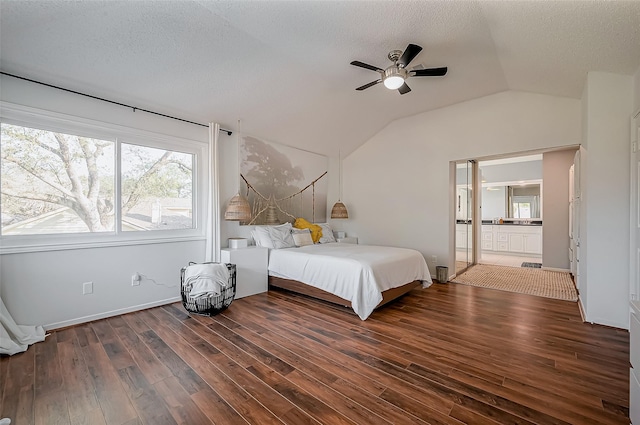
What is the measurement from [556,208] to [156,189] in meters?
7.30

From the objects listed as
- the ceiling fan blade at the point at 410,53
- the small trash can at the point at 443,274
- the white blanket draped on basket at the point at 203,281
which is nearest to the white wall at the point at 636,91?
the ceiling fan blade at the point at 410,53

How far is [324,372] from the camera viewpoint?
215 cm

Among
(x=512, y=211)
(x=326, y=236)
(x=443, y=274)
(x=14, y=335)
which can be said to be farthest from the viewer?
(x=512, y=211)

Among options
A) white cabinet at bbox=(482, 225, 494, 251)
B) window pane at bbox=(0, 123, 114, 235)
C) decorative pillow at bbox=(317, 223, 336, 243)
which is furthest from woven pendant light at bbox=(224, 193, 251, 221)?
white cabinet at bbox=(482, 225, 494, 251)

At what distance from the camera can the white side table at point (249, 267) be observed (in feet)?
13.3

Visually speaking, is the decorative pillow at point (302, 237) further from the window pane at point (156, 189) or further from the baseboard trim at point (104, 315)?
the baseboard trim at point (104, 315)

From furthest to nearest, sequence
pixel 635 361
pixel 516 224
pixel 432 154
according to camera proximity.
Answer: pixel 516 224, pixel 432 154, pixel 635 361

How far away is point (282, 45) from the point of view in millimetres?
3178

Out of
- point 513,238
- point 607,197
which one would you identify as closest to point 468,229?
point 513,238

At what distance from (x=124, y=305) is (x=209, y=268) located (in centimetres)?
113

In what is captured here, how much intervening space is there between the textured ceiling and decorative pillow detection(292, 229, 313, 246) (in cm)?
211

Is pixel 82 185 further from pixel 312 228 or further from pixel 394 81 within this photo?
pixel 394 81

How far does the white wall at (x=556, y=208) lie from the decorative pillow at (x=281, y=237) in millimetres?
5284

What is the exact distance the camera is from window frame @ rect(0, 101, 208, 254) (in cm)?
279
